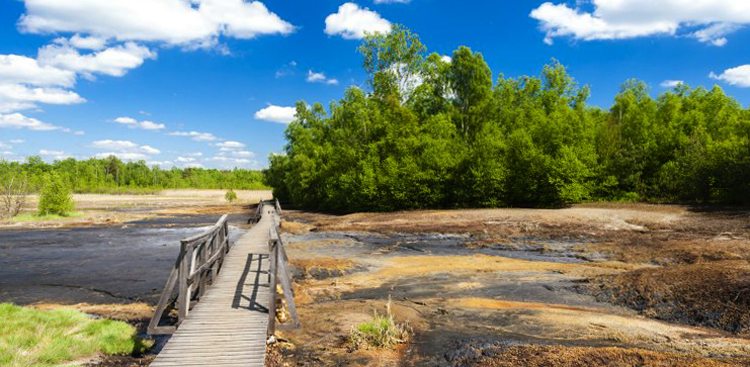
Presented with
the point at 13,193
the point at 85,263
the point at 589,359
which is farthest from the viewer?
the point at 13,193

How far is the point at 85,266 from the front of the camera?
1962 centimetres

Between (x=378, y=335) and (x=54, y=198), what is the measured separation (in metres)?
50.5

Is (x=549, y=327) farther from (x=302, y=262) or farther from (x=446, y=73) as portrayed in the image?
(x=446, y=73)

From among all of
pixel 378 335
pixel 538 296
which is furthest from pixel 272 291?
pixel 538 296

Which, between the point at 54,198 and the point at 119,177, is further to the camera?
the point at 119,177

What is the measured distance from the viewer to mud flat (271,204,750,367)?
8133 mm

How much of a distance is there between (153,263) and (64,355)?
13.1 meters

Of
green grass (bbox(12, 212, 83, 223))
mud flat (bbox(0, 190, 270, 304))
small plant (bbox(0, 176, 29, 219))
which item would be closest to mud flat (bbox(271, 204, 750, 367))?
mud flat (bbox(0, 190, 270, 304))

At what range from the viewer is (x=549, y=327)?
380 inches

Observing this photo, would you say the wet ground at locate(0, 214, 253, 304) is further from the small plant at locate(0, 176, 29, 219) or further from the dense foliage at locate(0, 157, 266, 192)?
the dense foliage at locate(0, 157, 266, 192)

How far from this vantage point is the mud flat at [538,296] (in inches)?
320

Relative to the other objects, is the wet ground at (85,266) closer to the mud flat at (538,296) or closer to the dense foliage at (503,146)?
the mud flat at (538,296)

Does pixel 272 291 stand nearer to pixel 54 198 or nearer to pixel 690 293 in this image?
pixel 690 293

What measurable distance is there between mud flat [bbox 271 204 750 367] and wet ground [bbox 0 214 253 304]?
20.7 ft
